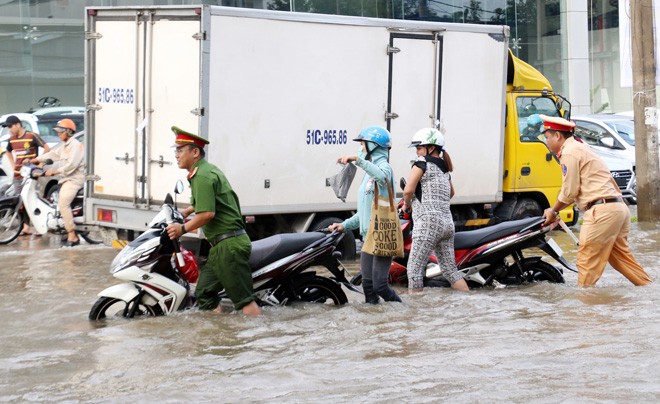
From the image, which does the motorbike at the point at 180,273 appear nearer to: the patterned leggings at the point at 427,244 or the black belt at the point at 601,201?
the patterned leggings at the point at 427,244

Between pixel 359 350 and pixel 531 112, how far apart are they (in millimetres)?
7710

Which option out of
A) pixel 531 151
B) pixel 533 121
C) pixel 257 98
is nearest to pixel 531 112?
pixel 533 121

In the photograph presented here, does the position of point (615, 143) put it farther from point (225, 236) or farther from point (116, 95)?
point (225, 236)

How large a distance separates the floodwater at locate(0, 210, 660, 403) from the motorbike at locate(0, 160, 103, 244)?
13.1 feet

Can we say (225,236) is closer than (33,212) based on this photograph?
Yes

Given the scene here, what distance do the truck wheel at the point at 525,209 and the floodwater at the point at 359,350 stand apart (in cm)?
426

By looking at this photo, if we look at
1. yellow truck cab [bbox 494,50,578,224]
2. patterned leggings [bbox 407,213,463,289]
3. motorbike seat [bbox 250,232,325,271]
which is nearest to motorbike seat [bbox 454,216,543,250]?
patterned leggings [bbox 407,213,463,289]

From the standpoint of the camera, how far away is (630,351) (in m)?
7.53

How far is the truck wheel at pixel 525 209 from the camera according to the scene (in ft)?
48.0

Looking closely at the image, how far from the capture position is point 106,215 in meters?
12.6

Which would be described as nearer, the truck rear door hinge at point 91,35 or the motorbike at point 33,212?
the truck rear door hinge at point 91,35

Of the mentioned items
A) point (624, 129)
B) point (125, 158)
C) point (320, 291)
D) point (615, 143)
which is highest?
point (624, 129)

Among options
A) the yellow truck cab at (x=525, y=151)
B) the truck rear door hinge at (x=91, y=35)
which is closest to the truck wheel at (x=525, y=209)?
the yellow truck cab at (x=525, y=151)

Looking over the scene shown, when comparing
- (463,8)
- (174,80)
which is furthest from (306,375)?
(463,8)
